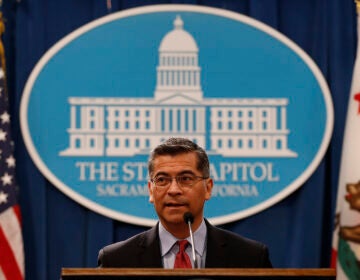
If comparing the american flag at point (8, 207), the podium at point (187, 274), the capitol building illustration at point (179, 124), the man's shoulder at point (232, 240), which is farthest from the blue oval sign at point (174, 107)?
the podium at point (187, 274)

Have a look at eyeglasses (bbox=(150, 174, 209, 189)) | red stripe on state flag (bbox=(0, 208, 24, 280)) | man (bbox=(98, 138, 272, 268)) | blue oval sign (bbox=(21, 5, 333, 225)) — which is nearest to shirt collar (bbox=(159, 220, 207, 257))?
man (bbox=(98, 138, 272, 268))

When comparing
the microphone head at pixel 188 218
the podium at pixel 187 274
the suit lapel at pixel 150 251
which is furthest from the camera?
the suit lapel at pixel 150 251

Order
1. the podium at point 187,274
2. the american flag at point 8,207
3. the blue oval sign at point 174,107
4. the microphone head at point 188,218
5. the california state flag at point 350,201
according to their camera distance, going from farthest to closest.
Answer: the blue oval sign at point 174,107 → the american flag at point 8,207 → the california state flag at point 350,201 → the microphone head at point 188,218 → the podium at point 187,274

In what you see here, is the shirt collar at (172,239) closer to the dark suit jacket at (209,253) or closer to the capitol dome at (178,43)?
the dark suit jacket at (209,253)

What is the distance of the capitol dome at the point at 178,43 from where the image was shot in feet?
13.7

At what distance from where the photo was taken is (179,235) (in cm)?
276

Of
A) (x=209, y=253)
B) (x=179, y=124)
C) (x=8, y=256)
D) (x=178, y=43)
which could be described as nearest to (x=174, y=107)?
(x=179, y=124)

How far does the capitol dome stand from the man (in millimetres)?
1450

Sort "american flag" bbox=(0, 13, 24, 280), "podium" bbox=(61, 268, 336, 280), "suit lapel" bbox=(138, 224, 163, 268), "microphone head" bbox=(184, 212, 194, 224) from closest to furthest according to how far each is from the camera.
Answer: "podium" bbox=(61, 268, 336, 280)
"microphone head" bbox=(184, 212, 194, 224)
"suit lapel" bbox=(138, 224, 163, 268)
"american flag" bbox=(0, 13, 24, 280)

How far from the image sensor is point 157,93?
4164 mm

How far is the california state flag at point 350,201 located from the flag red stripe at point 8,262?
1653 mm

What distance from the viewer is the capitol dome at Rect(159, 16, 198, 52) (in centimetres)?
418

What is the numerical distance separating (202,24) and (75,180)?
111 centimetres

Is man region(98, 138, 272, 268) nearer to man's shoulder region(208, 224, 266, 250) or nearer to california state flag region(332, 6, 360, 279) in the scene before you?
man's shoulder region(208, 224, 266, 250)
